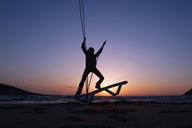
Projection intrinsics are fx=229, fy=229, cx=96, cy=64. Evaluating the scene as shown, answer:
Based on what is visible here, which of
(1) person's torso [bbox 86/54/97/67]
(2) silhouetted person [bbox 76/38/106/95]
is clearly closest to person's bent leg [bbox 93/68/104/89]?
(2) silhouetted person [bbox 76/38/106/95]

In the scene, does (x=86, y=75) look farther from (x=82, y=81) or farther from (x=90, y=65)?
(x=90, y=65)

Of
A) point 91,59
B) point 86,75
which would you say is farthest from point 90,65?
point 86,75

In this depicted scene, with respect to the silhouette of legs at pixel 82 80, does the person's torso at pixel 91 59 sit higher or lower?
higher

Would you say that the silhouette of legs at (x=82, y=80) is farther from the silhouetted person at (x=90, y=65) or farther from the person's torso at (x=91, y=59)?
the person's torso at (x=91, y=59)

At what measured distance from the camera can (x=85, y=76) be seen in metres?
10.9

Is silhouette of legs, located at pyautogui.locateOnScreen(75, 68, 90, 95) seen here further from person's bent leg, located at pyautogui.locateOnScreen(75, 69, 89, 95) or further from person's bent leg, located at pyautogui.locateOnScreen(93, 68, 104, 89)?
person's bent leg, located at pyautogui.locateOnScreen(93, 68, 104, 89)

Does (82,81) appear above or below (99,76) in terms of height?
below

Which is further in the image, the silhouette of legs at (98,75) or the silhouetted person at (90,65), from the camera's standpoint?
the silhouette of legs at (98,75)

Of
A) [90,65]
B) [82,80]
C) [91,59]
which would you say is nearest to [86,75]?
[82,80]

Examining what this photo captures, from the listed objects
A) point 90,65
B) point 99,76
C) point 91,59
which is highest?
point 91,59

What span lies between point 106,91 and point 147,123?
5.55 metres

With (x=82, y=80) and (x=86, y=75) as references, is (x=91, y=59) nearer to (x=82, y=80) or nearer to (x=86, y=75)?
(x=86, y=75)

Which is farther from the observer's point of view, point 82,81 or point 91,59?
point 82,81

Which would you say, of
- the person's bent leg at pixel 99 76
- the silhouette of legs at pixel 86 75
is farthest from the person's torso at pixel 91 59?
the person's bent leg at pixel 99 76
